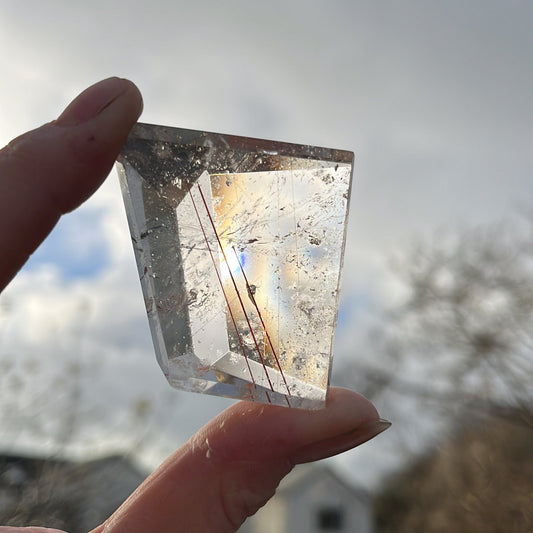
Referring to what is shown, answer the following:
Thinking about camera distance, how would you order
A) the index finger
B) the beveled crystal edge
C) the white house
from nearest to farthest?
1. the index finger
2. the beveled crystal edge
3. the white house

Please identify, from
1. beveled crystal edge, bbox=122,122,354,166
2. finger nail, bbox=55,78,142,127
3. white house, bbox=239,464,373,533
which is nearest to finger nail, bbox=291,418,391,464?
beveled crystal edge, bbox=122,122,354,166

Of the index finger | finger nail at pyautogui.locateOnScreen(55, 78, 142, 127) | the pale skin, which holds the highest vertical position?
finger nail at pyautogui.locateOnScreen(55, 78, 142, 127)

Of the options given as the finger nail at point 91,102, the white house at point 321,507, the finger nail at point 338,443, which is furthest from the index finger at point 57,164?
the white house at point 321,507

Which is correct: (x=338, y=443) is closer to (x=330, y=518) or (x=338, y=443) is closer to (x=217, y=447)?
(x=217, y=447)

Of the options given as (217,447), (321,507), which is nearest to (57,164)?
(217,447)

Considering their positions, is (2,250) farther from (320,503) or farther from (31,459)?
(320,503)

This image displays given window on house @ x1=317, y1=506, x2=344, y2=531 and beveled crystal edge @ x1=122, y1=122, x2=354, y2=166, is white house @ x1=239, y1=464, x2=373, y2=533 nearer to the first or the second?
window on house @ x1=317, y1=506, x2=344, y2=531

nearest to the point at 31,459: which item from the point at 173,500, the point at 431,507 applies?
the point at 173,500
